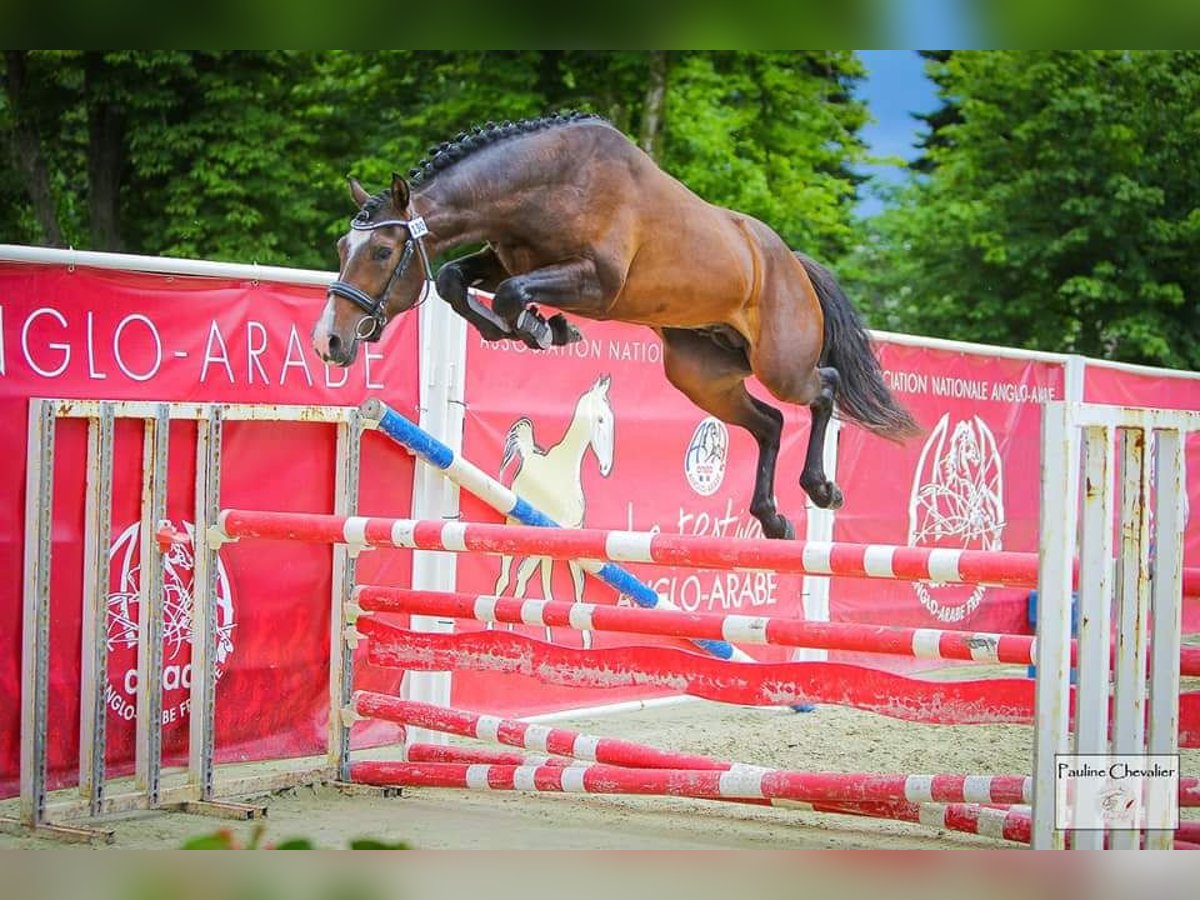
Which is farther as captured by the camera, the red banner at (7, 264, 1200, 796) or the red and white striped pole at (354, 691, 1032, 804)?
the red banner at (7, 264, 1200, 796)

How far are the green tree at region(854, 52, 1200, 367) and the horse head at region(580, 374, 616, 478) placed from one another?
840cm

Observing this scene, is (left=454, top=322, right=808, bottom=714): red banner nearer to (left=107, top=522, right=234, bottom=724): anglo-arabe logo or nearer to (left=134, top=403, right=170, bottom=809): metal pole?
(left=107, top=522, right=234, bottom=724): anglo-arabe logo

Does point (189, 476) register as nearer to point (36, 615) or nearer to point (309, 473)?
point (309, 473)

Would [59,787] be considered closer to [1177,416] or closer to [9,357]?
[9,357]

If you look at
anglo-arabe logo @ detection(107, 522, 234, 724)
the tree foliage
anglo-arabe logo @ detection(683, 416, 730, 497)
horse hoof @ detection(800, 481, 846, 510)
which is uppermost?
the tree foliage

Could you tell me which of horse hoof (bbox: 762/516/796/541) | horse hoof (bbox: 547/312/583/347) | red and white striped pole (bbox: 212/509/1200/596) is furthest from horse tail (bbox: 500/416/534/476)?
horse hoof (bbox: 547/312/583/347)

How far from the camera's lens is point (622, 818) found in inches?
180

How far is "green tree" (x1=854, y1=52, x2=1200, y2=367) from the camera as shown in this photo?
1434 centimetres

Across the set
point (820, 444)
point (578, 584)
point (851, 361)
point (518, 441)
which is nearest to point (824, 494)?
point (820, 444)

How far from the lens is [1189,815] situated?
16.2 ft

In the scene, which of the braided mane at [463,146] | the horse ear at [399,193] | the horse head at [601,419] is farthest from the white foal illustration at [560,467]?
the horse ear at [399,193]

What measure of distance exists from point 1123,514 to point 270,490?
2727 millimetres

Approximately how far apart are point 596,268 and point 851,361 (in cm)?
94

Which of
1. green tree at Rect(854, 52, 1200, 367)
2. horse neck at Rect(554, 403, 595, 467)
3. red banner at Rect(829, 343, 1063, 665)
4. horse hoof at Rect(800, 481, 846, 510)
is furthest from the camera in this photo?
green tree at Rect(854, 52, 1200, 367)
